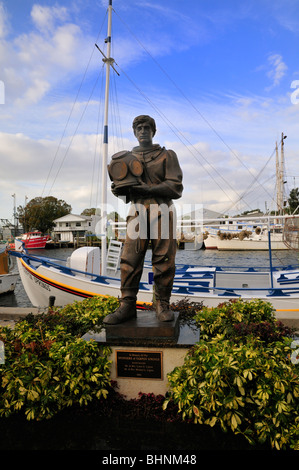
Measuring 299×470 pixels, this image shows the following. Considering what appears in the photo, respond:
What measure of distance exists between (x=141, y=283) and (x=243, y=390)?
18.0ft

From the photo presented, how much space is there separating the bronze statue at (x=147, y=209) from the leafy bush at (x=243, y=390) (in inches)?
30.0

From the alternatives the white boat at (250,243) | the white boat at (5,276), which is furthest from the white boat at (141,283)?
the white boat at (250,243)

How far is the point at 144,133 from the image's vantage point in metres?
3.88

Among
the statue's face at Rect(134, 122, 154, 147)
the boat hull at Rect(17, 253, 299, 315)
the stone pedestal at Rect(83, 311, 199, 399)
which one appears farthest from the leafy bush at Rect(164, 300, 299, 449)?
the boat hull at Rect(17, 253, 299, 315)

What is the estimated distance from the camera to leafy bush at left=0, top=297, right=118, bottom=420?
10.3 feet

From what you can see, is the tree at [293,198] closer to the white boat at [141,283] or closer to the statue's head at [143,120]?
the white boat at [141,283]

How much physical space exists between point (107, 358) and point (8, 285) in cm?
1450

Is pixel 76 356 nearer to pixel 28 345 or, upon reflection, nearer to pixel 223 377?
pixel 28 345

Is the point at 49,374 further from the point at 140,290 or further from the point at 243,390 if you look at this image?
the point at 140,290

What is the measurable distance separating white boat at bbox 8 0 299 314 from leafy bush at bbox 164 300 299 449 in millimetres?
4441

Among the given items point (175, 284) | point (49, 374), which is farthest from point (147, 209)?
point (175, 284)

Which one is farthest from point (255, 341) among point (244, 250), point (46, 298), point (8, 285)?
point (244, 250)

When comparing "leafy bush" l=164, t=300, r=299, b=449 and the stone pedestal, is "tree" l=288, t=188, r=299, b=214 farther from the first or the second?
"leafy bush" l=164, t=300, r=299, b=449

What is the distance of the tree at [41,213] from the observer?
60.4 m
